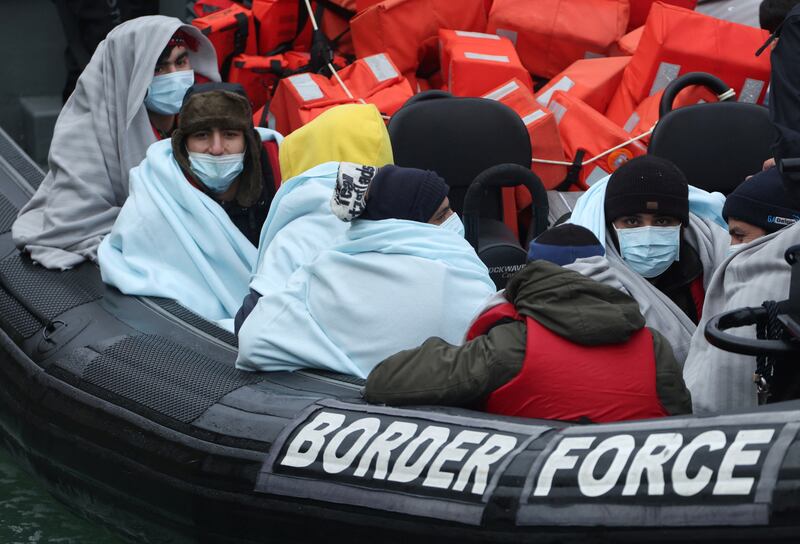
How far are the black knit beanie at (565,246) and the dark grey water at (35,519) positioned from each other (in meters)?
1.32

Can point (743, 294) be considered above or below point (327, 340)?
above

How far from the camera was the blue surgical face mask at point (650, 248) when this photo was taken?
3.35 m

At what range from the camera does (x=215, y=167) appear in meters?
3.82

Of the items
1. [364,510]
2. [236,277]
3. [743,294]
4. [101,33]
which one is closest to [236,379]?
[364,510]

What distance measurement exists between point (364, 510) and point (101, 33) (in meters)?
3.91

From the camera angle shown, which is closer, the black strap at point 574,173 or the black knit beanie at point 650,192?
the black knit beanie at point 650,192

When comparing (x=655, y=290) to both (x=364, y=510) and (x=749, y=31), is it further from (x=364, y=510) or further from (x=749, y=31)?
(x=749, y=31)

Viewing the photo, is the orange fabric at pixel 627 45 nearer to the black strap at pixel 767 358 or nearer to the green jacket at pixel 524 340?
the green jacket at pixel 524 340

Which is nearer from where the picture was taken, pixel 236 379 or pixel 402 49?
pixel 236 379

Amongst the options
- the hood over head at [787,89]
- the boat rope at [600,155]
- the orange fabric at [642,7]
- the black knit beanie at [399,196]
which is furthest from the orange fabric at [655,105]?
the black knit beanie at [399,196]

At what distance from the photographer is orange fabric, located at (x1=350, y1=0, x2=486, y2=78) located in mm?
5613

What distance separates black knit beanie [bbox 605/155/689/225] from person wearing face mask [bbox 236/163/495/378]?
51 centimetres

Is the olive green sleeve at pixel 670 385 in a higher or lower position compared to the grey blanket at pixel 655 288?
higher

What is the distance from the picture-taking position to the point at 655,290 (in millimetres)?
3297
